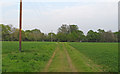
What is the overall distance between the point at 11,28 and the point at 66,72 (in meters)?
101

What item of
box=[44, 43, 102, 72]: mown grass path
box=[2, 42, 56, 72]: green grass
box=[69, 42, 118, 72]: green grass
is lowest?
box=[69, 42, 118, 72]: green grass

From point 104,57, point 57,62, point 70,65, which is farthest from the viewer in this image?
point 104,57

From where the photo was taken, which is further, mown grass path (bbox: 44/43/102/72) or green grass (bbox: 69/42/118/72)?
green grass (bbox: 69/42/118/72)

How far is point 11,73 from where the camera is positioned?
686 centimetres

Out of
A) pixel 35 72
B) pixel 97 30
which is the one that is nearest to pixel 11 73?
pixel 35 72

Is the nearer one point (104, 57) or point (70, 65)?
point (70, 65)

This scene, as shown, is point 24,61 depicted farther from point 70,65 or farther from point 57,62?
point 70,65

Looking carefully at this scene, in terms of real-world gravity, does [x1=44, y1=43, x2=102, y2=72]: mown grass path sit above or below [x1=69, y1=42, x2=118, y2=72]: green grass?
above

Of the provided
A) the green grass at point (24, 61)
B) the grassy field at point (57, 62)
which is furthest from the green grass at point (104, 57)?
the green grass at point (24, 61)

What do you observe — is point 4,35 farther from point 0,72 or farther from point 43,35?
point 0,72

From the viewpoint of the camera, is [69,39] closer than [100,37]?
Yes

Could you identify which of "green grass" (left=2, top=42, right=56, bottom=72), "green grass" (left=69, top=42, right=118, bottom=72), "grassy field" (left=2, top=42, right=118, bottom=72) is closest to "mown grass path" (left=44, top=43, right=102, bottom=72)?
"grassy field" (left=2, top=42, right=118, bottom=72)

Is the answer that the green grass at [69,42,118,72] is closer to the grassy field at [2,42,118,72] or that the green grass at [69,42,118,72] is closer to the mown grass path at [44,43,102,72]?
the grassy field at [2,42,118,72]

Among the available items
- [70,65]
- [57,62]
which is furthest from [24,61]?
[70,65]
